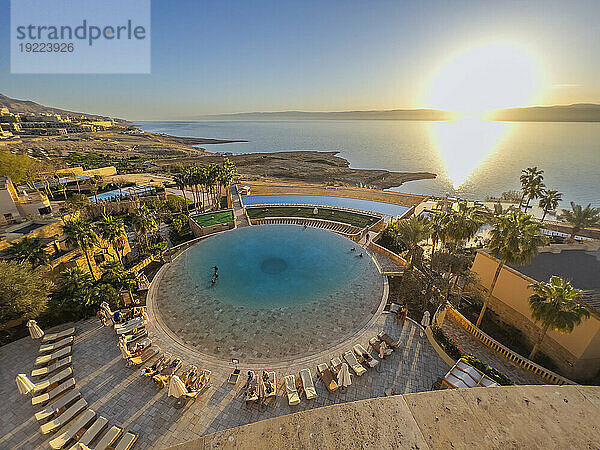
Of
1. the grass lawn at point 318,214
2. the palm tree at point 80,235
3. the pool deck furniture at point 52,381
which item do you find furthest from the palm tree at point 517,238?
the palm tree at point 80,235

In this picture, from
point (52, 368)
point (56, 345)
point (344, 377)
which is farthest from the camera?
point (56, 345)

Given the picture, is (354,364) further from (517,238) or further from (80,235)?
(80,235)

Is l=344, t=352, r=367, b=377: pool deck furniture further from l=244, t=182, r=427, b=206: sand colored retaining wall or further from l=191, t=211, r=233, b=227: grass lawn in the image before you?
l=244, t=182, r=427, b=206: sand colored retaining wall

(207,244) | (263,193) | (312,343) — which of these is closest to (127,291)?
(207,244)

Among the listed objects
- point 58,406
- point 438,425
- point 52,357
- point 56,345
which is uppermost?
point 438,425

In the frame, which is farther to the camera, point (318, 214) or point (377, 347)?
point (318, 214)

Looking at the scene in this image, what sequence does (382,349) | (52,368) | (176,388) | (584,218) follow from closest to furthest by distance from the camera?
1. (176,388)
2. (52,368)
3. (382,349)
4. (584,218)

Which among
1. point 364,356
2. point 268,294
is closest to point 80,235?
point 268,294

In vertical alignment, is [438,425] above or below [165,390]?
above
